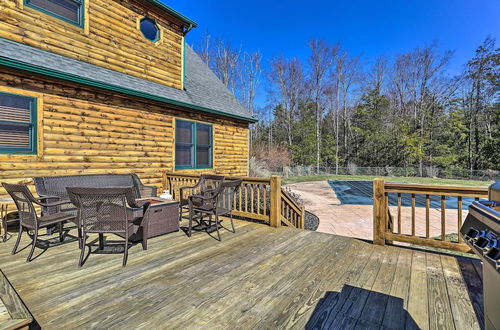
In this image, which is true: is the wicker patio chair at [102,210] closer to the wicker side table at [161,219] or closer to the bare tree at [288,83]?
the wicker side table at [161,219]

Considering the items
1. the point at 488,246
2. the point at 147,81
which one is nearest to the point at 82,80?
the point at 147,81

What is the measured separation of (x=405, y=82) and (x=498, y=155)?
9.29 m

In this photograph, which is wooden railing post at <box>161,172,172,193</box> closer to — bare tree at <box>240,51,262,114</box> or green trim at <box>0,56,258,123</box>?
green trim at <box>0,56,258,123</box>

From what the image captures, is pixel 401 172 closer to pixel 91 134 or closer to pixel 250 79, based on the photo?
pixel 250 79

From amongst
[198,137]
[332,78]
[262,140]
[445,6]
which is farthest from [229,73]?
[198,137]

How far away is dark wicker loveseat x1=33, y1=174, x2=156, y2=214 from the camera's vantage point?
3.81m

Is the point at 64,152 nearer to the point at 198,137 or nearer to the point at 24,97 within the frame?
the point at 24,97

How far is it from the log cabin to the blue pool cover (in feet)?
23.0

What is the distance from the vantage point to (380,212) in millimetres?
3389

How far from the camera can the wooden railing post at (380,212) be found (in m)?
3.38

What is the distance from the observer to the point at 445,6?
45.3 feet

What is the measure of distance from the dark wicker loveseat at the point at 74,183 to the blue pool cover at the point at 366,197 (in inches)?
330

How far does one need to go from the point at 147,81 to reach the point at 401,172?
21752mm

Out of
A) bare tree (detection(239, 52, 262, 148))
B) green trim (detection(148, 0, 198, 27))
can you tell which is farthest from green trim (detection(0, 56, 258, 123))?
bare tree (detection(239, 52, 262, 148))
